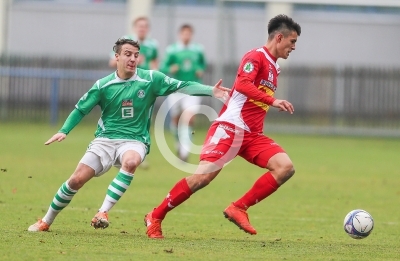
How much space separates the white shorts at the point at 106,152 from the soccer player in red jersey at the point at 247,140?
573mm

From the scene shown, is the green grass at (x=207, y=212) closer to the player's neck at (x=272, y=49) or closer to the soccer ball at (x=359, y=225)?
the soccer ball at (x=359, y=225)

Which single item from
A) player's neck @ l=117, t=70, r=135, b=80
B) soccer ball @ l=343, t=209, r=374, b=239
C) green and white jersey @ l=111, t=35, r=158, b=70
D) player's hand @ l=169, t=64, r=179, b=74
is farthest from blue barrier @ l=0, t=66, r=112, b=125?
soccer ball @ l=343, t=209, r=374, b=239

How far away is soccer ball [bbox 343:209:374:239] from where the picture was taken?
8523 millimetres

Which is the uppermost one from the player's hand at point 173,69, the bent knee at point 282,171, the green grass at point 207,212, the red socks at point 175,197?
the player's hand at point 173,69

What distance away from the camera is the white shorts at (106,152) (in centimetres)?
862

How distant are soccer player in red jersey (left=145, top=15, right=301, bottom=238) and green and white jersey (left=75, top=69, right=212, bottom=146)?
1.29 ft

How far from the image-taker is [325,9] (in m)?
26.7

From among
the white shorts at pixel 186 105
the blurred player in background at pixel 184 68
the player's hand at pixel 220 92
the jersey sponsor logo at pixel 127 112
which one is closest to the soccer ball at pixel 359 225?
the player's hand at pixel 220 92

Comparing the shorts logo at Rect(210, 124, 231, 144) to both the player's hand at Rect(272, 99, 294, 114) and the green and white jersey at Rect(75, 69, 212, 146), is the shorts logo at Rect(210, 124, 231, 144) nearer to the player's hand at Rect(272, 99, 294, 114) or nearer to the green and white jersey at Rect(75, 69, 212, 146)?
the green and white jersey at Rect(75, 69, 212, 146)

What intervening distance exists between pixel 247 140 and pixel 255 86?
0.56m

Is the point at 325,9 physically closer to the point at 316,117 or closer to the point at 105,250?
the point at 316,117

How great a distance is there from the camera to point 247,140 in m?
8.78

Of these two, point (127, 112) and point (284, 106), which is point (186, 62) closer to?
point (127, 112)

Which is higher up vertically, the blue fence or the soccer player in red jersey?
the blue fence
